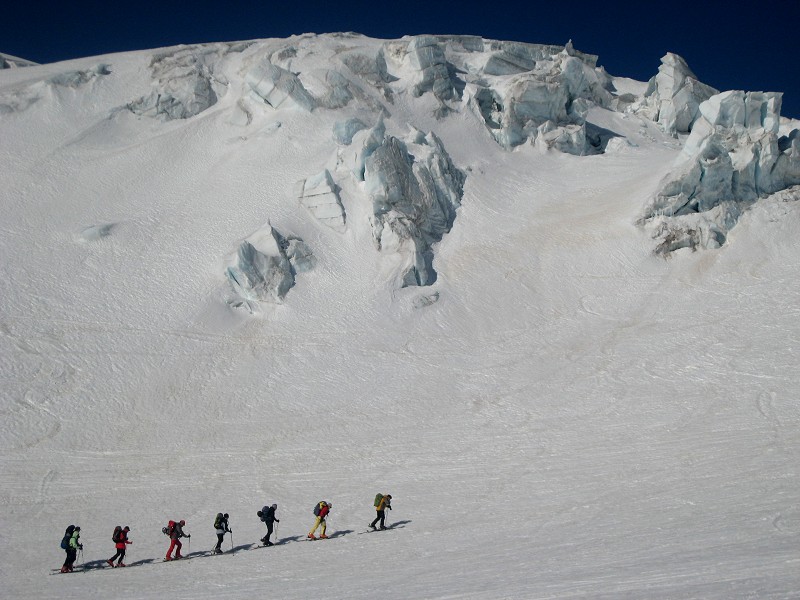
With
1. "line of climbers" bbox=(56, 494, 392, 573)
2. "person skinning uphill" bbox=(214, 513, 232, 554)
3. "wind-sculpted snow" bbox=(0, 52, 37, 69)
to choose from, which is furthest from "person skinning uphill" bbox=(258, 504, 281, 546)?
"wind-sculpted snow" bbox=(0, 52, 37, 69)

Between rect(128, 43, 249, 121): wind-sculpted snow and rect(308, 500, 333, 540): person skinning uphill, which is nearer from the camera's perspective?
rect(308, 500, 333, 540): person skinning uphill

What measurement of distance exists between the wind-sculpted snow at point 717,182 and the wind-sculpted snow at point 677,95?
15.8 m

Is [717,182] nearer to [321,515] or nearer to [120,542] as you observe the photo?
[321,515]

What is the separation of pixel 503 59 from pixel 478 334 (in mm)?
34612

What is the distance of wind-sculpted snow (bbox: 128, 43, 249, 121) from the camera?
175 ft

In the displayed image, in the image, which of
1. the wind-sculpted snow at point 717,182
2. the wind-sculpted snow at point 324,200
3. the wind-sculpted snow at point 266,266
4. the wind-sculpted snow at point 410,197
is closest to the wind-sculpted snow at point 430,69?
the wind-sculpted snow at point 410,197

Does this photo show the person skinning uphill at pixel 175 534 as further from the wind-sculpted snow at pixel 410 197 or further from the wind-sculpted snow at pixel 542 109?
the wind-sculpted snow at pixel 542 109

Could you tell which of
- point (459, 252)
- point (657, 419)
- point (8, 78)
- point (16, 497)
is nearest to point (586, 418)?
point (657, 419)

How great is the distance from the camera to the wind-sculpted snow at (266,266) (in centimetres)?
3684

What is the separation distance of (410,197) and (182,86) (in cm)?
2321

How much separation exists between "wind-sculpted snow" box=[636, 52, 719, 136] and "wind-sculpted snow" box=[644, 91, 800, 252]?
51.8ft

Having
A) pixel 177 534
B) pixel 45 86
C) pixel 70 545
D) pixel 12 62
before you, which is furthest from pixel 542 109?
pixel 12 62

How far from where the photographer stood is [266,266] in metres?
37.6

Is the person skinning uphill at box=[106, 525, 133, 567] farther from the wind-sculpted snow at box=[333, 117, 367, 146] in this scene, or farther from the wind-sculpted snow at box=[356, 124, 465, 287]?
the wind-sculpted snow at box=[333, 117, 367, 146]
